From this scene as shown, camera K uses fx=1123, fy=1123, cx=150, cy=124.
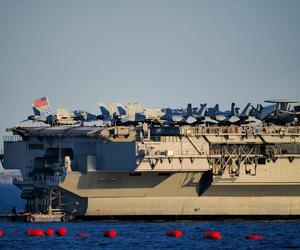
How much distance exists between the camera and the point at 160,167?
259 ft

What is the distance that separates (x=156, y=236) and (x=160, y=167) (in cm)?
946

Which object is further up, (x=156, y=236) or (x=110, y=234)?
(x=110, y=234)

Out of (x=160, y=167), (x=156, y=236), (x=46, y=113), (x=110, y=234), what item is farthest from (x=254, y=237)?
(x=46, y=113)

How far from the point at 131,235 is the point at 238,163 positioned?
13.8 m

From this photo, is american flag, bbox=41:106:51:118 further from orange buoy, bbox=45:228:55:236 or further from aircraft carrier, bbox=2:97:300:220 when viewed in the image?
orange buoy, bbox=45:228:55:236

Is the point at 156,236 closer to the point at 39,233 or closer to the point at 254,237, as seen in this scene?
the point at 254,237

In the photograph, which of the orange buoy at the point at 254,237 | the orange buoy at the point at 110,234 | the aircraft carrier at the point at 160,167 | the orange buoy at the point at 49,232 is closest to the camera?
the orange buoy at the point at 254,237

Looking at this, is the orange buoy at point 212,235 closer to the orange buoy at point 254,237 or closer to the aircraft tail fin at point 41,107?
the orange buoy at point 254,237

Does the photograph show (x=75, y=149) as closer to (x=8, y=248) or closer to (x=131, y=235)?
(x=131, y=235)

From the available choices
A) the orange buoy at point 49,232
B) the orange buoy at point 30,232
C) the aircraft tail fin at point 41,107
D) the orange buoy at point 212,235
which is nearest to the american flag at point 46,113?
the aircraft tail fin at point 41,107

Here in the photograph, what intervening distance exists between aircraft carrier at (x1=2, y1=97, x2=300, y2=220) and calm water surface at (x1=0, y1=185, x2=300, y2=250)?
200cm

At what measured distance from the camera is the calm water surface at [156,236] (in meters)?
65.5

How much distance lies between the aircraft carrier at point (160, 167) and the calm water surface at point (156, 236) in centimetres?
200

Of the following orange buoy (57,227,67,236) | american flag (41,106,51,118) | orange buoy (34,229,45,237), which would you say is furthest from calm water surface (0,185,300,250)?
american flag (41,106,51,118)
